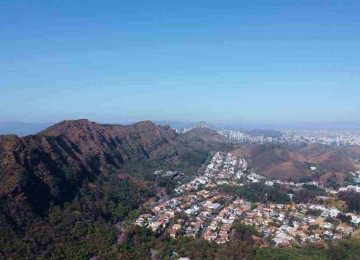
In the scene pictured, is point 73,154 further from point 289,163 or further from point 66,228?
point 289,163

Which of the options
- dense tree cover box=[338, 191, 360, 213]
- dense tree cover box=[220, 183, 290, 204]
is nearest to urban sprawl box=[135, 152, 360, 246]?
dense tree cover box=[220, 183, 290, 204]

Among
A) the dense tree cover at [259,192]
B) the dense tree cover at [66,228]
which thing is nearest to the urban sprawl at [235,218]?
the dense tree cover at [259,192]

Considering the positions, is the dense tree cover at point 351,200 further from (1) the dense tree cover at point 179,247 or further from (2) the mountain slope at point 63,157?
→ (2) the mountain slope at point 63,157

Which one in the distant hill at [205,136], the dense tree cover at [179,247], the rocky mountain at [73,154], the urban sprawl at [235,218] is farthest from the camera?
the distant hill at [205,136]

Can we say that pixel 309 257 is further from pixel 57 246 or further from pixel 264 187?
pixel 264 187

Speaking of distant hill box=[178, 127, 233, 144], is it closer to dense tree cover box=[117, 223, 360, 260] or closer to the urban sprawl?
the urban sprawl
